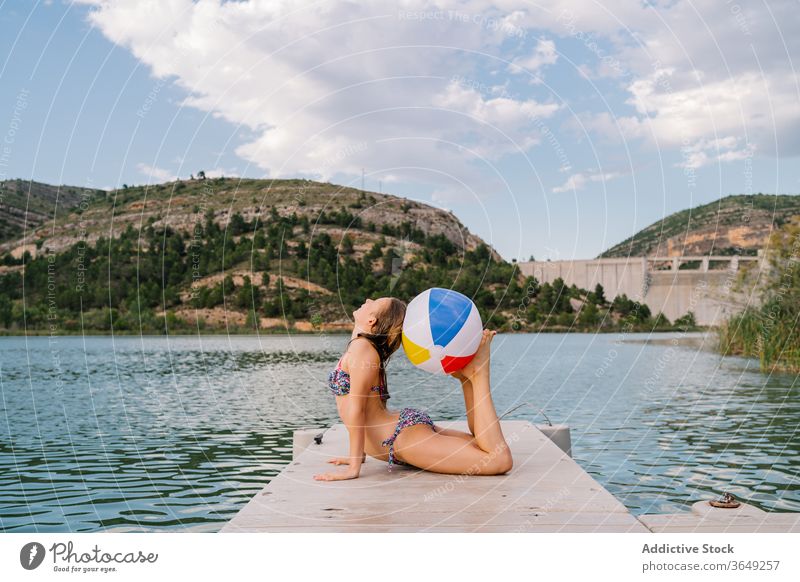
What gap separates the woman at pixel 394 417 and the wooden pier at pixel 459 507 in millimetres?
170

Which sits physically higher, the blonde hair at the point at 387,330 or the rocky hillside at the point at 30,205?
the rocky hillside at the point at 30,205

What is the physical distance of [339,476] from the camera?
21.9 ft

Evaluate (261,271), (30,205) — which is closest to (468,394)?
(261,271)

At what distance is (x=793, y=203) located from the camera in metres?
125

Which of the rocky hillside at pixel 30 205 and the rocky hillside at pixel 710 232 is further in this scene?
the rocky hillside at pixel 710 232

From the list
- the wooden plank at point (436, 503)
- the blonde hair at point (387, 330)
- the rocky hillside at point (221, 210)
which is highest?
the rocky hillside at point (221, 210)

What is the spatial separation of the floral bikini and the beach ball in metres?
0.53

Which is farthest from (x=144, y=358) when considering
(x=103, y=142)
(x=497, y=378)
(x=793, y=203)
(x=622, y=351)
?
(x=793, y=203)

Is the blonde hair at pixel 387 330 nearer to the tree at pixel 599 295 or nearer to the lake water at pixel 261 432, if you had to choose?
the lake water at pixel 261 432

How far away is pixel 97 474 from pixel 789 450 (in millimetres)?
11257

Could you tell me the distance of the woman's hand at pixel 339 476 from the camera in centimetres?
668

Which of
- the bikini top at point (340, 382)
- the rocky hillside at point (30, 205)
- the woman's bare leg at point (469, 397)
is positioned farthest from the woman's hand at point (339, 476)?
the rocky hillside at point (30, 205)

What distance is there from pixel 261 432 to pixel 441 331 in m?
10.8
